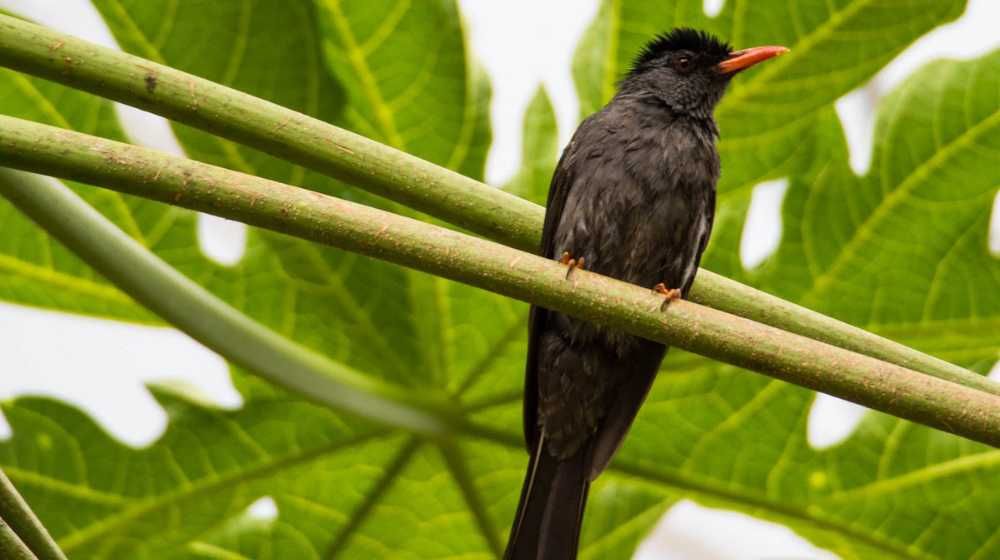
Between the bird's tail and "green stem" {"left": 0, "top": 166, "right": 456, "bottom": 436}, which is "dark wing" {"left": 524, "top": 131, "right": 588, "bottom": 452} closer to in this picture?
the bird's tail

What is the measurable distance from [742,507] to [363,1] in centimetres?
143

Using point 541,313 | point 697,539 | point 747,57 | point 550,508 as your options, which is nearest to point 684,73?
point 747,57

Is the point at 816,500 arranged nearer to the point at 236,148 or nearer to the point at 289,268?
the point at 289,268

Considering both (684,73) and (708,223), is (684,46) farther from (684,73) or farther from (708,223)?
(708,223)

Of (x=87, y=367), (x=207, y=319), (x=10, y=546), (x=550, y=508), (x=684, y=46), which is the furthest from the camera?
(x=87, y=367)

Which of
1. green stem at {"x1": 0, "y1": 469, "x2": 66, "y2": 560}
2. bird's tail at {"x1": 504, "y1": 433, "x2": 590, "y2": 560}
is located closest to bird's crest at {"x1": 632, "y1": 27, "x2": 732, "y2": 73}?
bird's tail at {"x1": 504, "y1": 433, "x2": 590, "y2": 560}

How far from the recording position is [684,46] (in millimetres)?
3154

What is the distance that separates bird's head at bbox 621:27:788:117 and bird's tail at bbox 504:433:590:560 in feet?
2.88

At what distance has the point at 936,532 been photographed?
293cm

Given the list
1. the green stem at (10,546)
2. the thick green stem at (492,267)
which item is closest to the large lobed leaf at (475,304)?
the thick green stem at (492,267)

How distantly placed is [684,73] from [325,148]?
1.67 meters

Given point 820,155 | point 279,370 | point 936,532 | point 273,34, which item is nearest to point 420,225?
point 279,370

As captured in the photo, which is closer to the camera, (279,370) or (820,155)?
(279,370)

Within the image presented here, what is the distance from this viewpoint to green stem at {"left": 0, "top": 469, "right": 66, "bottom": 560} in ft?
5.33
